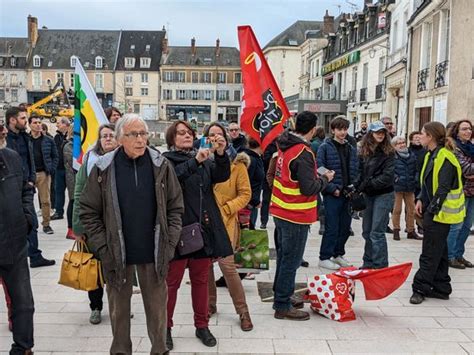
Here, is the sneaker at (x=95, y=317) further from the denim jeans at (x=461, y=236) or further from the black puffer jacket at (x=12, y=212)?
the denim jeans at (x=461, y=236)

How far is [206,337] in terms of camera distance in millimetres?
4168

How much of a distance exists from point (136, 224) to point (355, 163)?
3828 millimetres

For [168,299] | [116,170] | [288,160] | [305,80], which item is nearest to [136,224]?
[116,170]

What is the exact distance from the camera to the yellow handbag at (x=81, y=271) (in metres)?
4.05

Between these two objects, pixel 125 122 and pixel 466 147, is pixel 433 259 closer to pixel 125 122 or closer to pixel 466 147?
pixel 466 147

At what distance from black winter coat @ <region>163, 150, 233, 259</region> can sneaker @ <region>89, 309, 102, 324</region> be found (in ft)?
4.11

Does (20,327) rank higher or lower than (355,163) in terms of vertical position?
lower

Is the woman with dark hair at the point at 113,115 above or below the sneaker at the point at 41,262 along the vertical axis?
above

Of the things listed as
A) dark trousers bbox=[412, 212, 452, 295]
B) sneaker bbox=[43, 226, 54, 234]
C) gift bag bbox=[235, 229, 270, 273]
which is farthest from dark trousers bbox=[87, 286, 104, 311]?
sneaker bbox=[43, 226, 54, 234]

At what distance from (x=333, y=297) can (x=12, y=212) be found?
9.83 feet

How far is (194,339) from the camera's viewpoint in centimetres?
426

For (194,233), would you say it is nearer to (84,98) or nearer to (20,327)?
(20,327)

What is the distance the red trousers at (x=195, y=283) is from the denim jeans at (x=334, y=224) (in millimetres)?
2769

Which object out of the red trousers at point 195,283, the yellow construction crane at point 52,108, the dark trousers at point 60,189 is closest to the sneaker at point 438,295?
the red trousers at point 195,283
